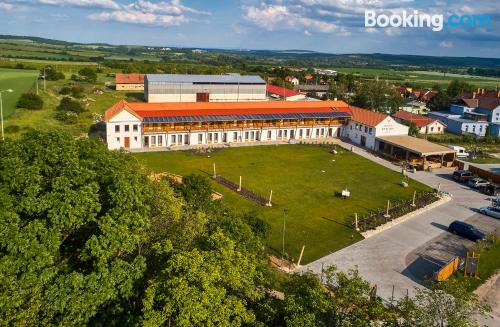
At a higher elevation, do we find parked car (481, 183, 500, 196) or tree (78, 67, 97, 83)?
tree (78, 67, 97, 83)

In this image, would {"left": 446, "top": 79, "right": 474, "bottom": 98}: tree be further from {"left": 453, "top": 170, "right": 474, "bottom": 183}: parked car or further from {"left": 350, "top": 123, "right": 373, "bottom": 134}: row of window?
{"left": 453, "top": 170, "right": 474, "bottom": 183}: parked car

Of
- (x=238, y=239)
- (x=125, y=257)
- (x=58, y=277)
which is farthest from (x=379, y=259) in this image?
(x=58, y=277)

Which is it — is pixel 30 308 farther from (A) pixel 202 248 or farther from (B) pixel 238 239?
(B) pixel 238 239

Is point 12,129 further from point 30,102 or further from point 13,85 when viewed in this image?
point 13,85

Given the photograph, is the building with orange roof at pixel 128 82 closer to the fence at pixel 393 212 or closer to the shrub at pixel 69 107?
the shrub at pixel 69 107

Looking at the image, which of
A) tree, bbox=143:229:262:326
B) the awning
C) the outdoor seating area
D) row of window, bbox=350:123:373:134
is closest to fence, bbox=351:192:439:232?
the outdoor seating area

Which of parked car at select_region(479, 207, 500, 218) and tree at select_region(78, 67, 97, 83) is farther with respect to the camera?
tree at select_region(78, 67, 97, 83)

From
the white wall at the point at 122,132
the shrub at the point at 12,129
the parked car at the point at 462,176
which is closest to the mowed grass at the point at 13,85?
the shrub at the point at 12,129
